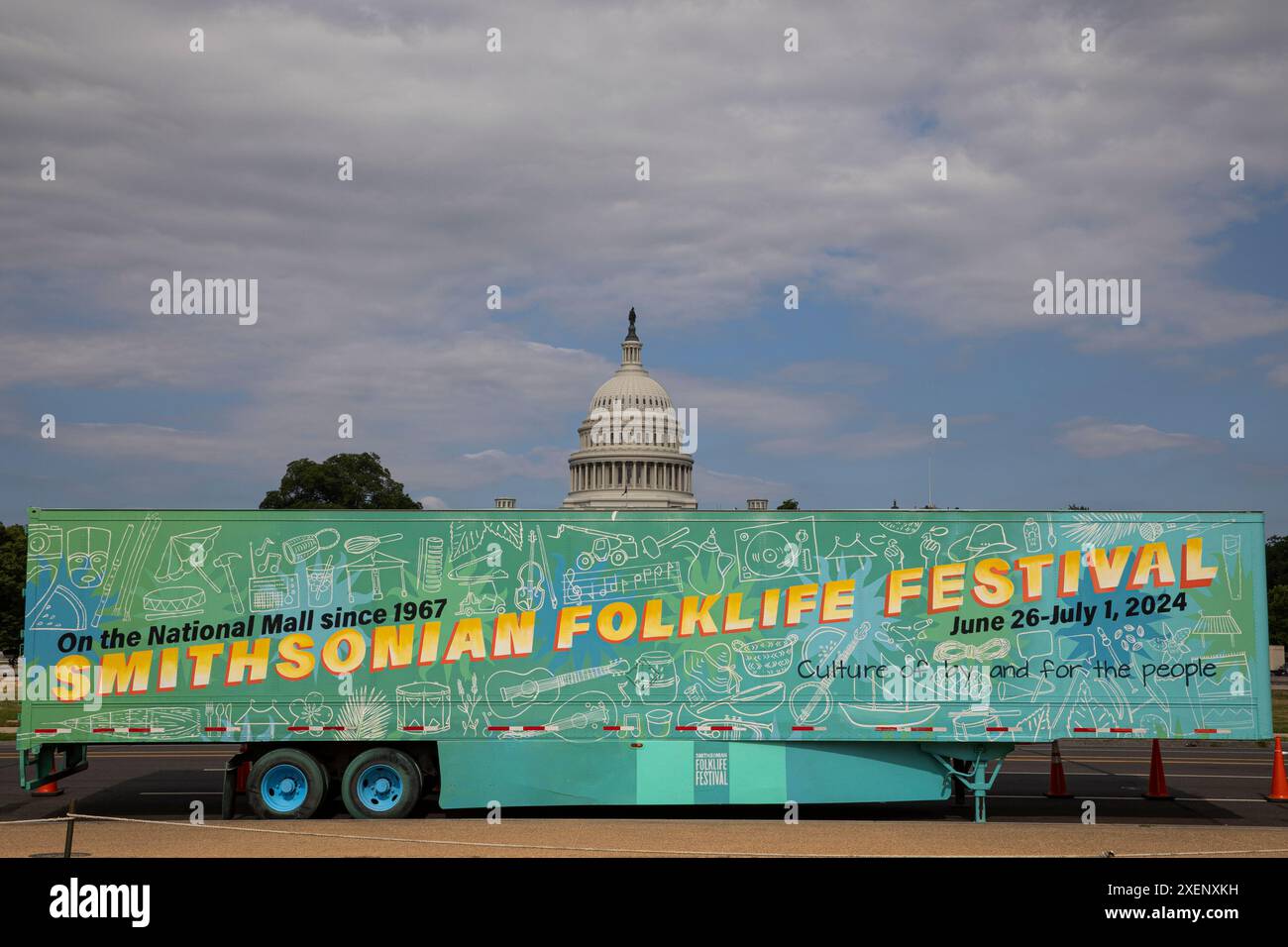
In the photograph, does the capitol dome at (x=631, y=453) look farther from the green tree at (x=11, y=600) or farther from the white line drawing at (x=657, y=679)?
the white line drawing at (x=657, y=679)

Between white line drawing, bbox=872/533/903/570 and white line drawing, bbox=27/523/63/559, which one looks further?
white line drawing, bbox=872/533/903/570

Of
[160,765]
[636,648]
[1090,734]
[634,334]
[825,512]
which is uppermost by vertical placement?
[634,334]

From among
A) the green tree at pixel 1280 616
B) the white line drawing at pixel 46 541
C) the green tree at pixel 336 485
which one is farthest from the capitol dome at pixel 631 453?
the white line drawing at pixel 46 541

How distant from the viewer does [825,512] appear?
1548 cm

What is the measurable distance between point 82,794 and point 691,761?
Answer: 32.3 ft

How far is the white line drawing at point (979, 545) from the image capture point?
15.5 meters

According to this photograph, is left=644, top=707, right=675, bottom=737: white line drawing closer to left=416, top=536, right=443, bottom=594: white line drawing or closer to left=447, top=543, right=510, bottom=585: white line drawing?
left=447, top=543, right=510, bottom=585: white line drawing

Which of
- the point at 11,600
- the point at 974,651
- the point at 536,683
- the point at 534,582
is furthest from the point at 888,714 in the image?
the point at 11,600

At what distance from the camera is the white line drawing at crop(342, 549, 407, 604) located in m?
15.4

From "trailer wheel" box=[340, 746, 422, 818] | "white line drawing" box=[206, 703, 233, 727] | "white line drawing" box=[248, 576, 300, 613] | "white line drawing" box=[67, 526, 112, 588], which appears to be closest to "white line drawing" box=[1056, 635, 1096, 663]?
"trailer wheel" box=[340, 746, 422, 818]

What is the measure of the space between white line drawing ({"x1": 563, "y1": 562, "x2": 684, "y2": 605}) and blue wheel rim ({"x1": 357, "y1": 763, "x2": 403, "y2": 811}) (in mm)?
3176

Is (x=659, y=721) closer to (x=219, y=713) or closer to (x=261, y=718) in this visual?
(x=261, y=718)
